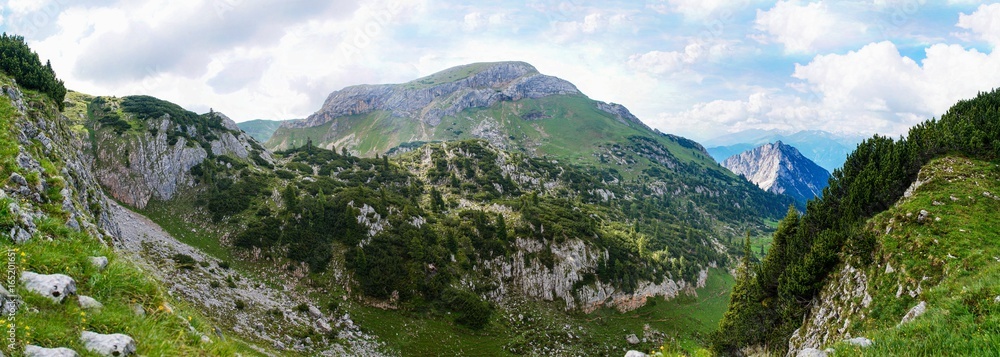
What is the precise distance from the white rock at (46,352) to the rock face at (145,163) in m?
69.9

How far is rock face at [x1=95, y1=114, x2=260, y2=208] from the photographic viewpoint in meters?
59.9

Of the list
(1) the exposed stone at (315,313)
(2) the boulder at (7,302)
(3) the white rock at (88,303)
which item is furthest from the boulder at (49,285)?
(1) the exposed stone at (315,313)

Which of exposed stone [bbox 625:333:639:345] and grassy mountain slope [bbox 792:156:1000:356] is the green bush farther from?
exposed stone [bbox 625:333:639:345]

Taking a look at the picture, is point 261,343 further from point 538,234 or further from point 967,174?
point 967,174

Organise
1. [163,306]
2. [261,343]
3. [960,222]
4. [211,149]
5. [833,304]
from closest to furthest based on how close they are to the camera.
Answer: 1. [163,306]
2. [960,222]
3. [833,304]
4. [261,343]
5. [211,149]

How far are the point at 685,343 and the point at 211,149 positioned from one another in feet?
302

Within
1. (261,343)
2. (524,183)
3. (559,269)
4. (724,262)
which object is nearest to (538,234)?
(559,269)

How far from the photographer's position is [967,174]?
2972cm

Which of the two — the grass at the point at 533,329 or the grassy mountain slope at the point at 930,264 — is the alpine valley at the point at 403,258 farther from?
the grass at the point at 533,329

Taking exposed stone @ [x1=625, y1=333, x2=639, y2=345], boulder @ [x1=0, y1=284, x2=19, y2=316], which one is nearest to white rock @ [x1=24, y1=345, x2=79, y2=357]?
boulder @ [x1=0, y1=284, x2=19, y2=316]

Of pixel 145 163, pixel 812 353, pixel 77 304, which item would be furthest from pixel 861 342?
pixel 145 163

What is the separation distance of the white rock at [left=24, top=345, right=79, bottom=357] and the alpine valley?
25 millimetres

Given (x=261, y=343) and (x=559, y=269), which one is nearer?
(x=261, y=343)

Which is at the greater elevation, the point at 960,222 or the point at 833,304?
the point at 960,222
